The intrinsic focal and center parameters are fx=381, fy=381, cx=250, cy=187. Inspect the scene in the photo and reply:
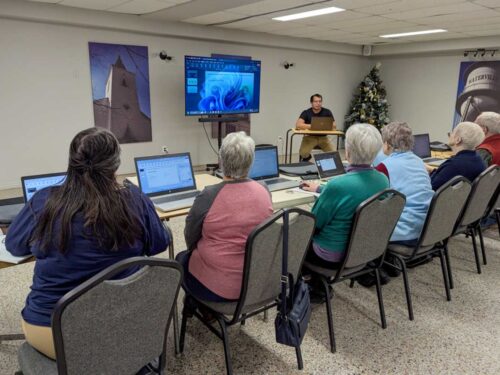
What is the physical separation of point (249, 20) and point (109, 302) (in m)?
5.07

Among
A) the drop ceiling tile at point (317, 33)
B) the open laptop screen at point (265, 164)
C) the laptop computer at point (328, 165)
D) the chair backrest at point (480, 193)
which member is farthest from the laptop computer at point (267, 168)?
the drop ceiling tile at point (317, 33)

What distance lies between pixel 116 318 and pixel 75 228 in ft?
1.00

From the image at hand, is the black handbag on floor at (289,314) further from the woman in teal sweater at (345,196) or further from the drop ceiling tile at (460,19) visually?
the drop ceiling tile at (460,19)

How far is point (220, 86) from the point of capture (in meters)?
5.77

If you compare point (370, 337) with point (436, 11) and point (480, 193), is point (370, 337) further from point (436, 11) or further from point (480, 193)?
point (436, 11)

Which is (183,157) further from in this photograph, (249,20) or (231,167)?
(249,20)

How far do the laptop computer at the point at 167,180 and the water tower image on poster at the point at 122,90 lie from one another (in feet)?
10.2

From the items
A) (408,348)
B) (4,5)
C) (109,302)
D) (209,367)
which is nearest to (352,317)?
(408,348)

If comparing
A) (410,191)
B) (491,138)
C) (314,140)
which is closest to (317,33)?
(314,140)

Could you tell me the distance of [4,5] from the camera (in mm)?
4203

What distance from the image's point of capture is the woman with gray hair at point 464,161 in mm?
2641

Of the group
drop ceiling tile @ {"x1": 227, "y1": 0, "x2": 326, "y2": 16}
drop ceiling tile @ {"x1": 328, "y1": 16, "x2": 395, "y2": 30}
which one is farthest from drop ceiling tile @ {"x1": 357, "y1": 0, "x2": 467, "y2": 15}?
drop ceiling tile @ {"x1": 227, "y1": 0, "x2": 326, "y2": 16}

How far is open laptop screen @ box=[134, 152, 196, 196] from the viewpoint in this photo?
2.35 metres

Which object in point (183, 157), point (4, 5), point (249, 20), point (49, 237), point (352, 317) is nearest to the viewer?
point (49, 237)
